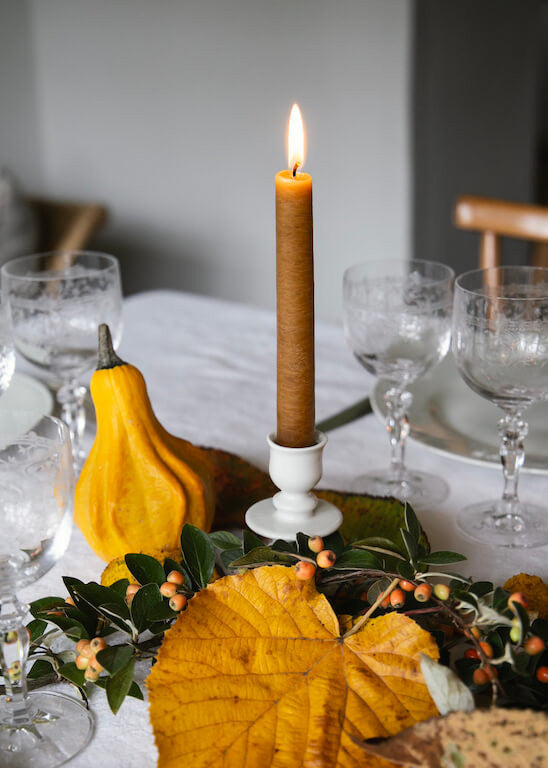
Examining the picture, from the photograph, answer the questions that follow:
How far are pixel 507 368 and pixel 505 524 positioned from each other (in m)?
Answer: 0.13

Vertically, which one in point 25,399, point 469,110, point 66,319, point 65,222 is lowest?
point 65,222

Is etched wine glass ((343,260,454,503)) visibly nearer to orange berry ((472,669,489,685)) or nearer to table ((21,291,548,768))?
table ((21,291,548,768))

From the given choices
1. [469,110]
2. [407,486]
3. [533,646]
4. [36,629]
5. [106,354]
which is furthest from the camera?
[469,110]

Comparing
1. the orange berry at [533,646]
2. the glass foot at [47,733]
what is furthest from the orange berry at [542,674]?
the glass foot at [47,733]

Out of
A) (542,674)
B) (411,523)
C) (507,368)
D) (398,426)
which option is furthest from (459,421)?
(542,674)

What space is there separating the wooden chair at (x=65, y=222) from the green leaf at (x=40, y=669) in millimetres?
2215

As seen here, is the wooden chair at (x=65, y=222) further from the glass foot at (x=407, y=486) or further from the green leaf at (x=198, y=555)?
the green leaf at (x=198, y=555)

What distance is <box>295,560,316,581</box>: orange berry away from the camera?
18.7 inches

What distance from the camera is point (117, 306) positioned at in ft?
2.78

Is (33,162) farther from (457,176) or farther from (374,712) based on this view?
(374,712)

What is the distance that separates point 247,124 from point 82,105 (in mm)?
747

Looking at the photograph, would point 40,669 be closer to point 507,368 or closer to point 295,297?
point 295,297

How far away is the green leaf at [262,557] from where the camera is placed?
0.50 metres

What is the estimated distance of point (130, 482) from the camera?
60 cm
